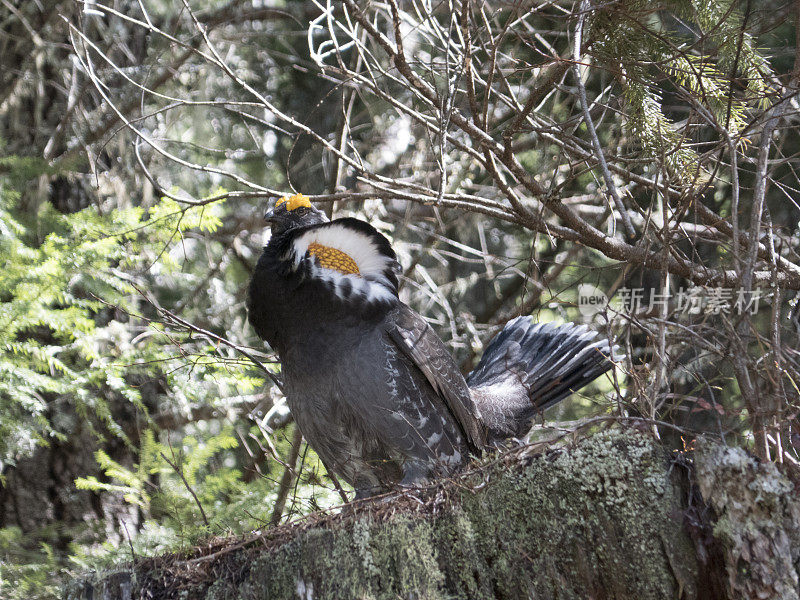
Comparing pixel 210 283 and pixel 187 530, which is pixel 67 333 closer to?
pixel 187 530

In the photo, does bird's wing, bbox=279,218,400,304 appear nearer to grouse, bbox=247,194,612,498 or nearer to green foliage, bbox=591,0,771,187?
grouse, bbox=247,194,612,498

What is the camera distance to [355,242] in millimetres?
4328

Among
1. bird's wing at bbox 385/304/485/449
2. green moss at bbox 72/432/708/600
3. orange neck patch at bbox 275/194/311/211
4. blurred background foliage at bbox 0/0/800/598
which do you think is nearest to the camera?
green moss at bbox 72/432/708/600

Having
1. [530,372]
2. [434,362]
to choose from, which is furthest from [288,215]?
[530,372]

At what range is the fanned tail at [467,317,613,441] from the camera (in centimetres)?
516

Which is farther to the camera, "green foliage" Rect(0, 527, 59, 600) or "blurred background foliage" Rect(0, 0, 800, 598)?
"green foliage" Rect(0, 527, 59, 600)

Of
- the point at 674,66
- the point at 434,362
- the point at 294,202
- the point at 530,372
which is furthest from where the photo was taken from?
the point at 530,372

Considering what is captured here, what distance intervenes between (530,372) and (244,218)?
10.3ft

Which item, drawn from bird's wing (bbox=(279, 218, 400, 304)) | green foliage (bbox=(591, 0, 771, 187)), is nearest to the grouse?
bird's wing (bbox=(279, 218, 400, 304))

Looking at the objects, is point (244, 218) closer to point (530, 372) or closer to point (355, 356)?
point (530, 372)

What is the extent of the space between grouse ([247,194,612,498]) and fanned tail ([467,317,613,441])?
0.61 meters

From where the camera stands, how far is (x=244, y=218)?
694cm

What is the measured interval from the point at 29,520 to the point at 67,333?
199 cm

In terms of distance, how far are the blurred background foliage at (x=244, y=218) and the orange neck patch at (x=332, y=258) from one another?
47 centimetres
